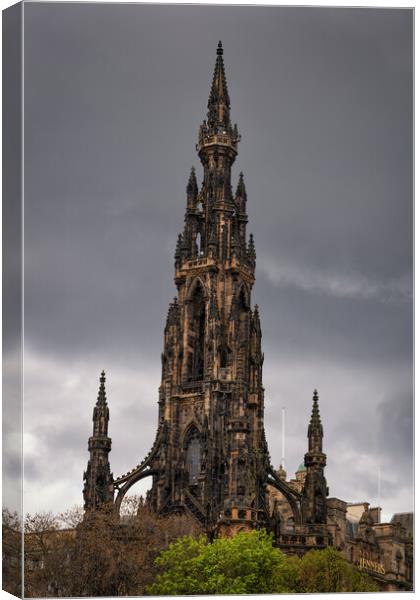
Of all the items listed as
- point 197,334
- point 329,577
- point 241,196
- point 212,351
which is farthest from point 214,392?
point 329,577

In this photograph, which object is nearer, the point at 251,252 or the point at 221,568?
the point at 221,568

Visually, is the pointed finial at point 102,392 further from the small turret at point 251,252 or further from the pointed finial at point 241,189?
the pointed finial at point 241,189

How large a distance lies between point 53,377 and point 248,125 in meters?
16.5

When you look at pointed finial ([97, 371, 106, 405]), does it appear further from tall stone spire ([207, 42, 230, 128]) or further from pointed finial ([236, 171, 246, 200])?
pointed finial ([236, 171, 246, 200])

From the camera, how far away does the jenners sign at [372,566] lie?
202 feet

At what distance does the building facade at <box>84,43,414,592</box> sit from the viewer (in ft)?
229

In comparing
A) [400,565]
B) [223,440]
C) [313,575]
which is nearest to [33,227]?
[313,575]

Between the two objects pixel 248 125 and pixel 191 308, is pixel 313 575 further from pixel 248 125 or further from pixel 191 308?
pixel 191 308

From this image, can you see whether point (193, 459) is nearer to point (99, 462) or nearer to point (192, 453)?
point (192, 453)

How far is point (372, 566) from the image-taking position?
2576 inches

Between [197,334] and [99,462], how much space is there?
1124cm

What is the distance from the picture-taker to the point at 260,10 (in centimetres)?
4344

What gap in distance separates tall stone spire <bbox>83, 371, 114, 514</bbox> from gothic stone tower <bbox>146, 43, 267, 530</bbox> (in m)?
3.95

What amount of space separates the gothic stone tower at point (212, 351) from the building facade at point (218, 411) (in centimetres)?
5
